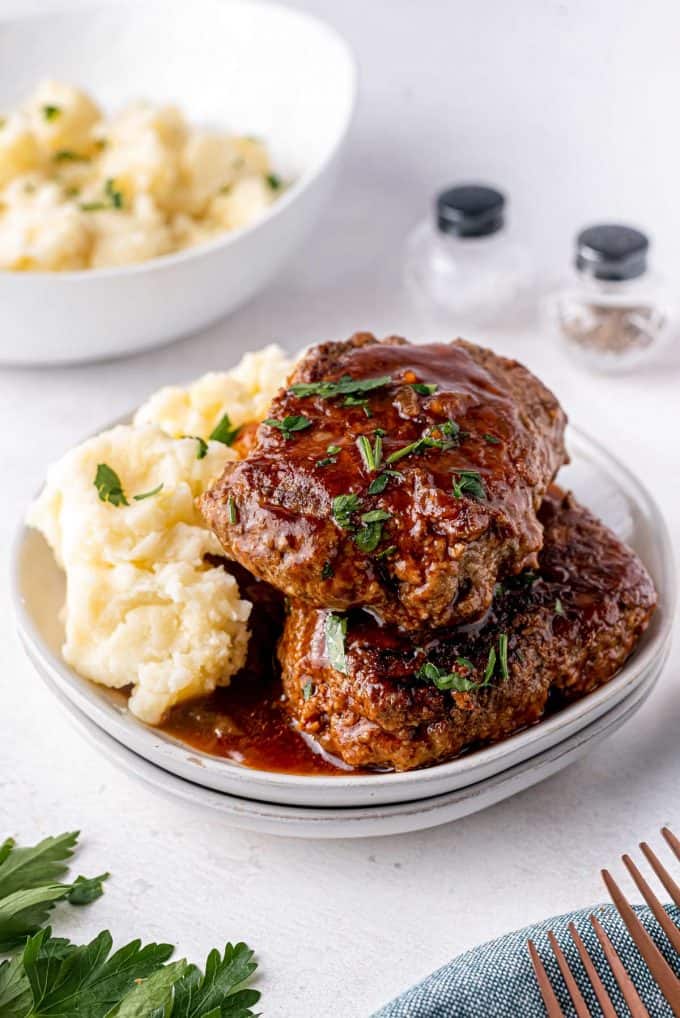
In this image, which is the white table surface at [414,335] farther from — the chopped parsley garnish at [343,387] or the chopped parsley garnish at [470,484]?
the chopped parsley garnish at [343,387]

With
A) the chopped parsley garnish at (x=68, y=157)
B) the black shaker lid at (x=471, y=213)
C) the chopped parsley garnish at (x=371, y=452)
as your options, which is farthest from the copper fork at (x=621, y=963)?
the chopped parsley garnish at (x=68, y=157)

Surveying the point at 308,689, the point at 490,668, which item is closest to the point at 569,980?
the point at 490,668

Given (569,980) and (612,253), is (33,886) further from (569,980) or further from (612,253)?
(612,253)

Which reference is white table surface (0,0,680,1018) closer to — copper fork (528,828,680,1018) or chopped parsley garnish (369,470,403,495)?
copper fork (528,828,680,1018)

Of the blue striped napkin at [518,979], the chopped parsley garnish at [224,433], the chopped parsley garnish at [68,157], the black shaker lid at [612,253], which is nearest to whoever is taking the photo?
the blue striped napkin at [518,979]

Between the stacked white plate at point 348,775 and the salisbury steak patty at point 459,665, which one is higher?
the salisbury steak patty at point 459,665

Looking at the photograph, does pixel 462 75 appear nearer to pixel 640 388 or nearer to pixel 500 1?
pixel 500 1
